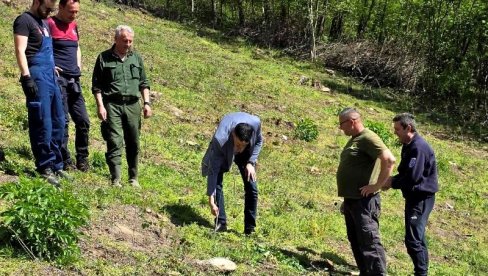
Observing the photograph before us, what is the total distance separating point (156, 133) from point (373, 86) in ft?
52.0

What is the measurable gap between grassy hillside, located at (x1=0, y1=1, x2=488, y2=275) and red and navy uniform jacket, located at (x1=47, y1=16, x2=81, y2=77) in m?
1.30

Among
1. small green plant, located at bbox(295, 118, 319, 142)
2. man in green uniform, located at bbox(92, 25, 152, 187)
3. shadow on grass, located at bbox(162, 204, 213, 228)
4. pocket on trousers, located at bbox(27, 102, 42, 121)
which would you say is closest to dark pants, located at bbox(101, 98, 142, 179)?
man in green uniform, located at bbox(92, 25, 152, 187)

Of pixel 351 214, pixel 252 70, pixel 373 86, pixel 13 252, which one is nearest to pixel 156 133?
pixel 351 214

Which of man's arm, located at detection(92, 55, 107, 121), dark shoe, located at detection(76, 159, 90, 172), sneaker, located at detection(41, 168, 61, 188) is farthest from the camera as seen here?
dark shoe, located at detection(76, 159, 90, 172)

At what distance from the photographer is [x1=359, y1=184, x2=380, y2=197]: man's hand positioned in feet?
18.5

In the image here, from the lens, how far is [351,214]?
234 inches

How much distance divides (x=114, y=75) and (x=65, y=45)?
0.78m

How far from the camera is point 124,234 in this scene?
570 cm

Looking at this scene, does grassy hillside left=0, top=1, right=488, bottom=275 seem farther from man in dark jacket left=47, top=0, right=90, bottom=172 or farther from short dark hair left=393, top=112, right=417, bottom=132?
short dark hair left=393, top=112, right=417, bottom=132

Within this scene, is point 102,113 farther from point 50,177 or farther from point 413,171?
point 413,171

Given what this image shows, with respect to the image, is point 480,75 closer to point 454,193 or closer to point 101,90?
point 454,193

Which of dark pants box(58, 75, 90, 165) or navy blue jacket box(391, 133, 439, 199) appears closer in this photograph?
navy blue jacket box(391, 133, 439, 199)

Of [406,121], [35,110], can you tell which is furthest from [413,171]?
[35,110]

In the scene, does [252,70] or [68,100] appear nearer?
[68,100]
